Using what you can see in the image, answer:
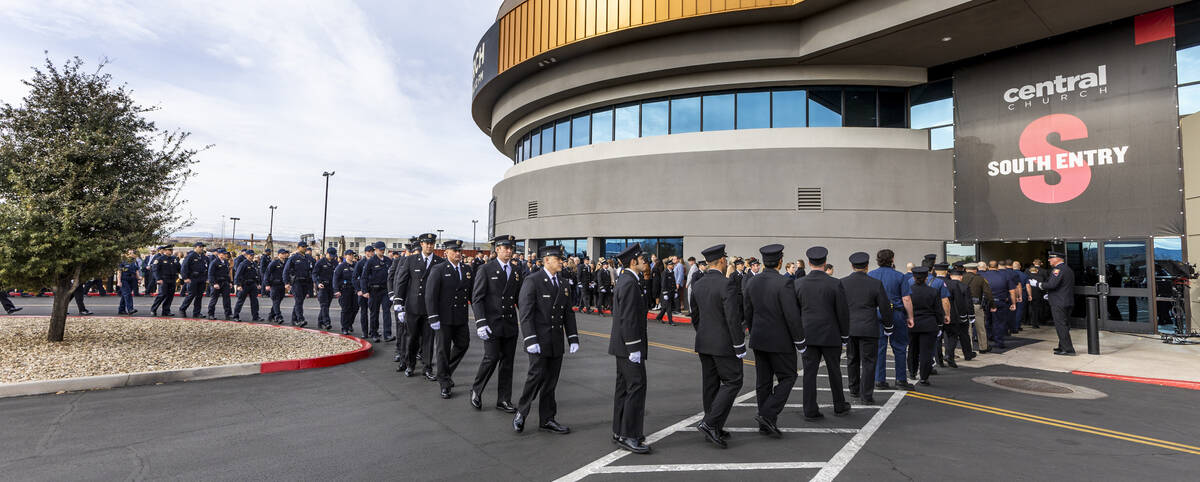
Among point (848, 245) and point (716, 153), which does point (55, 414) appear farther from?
point (848, 245)

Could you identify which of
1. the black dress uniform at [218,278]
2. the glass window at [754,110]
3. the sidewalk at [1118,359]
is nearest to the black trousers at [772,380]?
the sidewalk at [1118,359]

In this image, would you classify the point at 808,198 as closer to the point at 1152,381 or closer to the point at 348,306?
the point at 1152,381

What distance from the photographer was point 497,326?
19.5 ft

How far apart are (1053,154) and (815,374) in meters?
14.8

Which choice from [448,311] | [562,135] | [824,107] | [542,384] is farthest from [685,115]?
[542,384]

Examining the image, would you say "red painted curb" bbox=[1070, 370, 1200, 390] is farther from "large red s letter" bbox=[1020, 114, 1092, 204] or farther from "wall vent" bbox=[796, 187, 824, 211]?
"wall vent" bbox=[796, 187, 824, 211]

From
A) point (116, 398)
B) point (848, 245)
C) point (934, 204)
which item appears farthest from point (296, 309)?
point (934, 204)

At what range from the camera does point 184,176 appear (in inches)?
375

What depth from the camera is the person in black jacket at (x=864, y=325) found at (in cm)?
673

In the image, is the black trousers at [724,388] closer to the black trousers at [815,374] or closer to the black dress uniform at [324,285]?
the black trousers at [815,374]

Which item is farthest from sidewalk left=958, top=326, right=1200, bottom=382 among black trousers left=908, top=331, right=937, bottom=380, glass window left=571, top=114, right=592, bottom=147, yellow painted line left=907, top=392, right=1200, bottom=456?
glass window left=571, top=114, right=592, bottom=147

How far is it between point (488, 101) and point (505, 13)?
532 centimetres

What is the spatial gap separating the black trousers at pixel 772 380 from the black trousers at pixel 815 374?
2.03 ft

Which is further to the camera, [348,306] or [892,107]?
[892,107]
